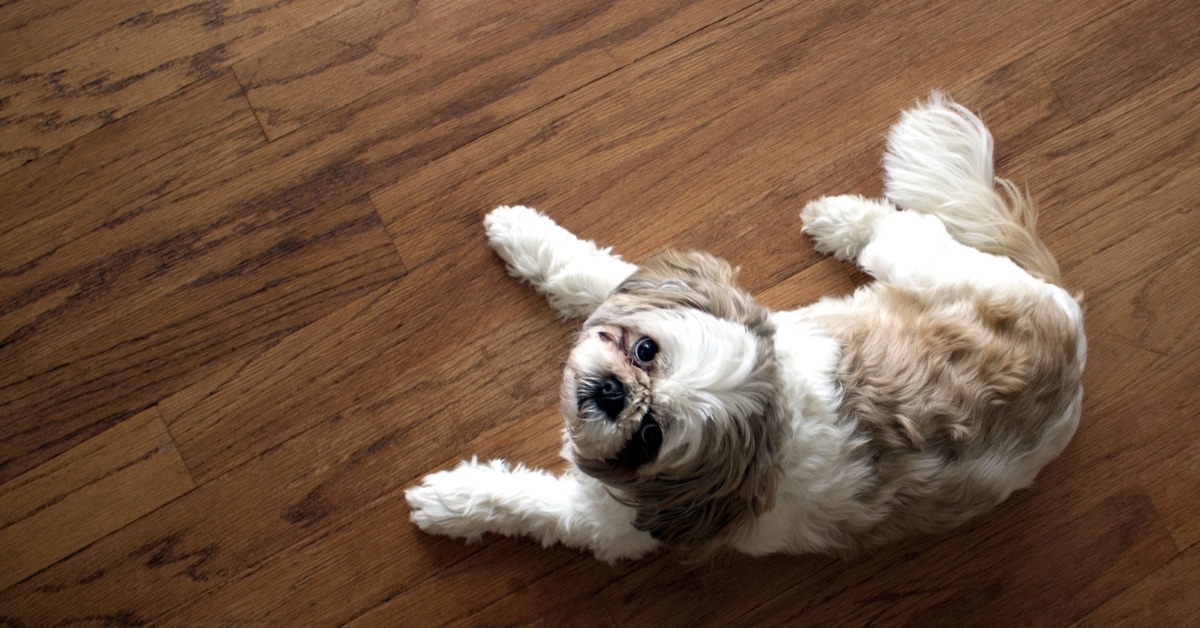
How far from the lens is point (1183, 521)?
1.92 m

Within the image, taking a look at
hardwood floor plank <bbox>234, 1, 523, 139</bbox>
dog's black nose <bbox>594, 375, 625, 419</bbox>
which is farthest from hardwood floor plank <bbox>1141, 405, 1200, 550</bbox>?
hardwood floor plank <bbox>234, 1, 523, 139</bbox>

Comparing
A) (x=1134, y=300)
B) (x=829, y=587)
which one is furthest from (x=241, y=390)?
(x=1134, y=300)

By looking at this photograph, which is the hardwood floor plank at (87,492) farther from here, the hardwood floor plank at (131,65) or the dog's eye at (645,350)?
the dog's eye at (645,350)

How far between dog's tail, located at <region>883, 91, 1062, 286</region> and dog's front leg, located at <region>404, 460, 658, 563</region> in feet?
3.08

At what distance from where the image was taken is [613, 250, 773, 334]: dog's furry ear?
53.4 inches

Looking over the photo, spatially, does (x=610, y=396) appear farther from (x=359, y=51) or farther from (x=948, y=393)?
(x=359, y=51)

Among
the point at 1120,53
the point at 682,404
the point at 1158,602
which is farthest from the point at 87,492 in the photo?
the point at 1120,53

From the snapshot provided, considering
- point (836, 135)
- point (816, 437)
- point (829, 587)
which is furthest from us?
point (836, 135)

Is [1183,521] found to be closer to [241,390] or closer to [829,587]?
[829,587]

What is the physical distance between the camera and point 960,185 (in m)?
1.81

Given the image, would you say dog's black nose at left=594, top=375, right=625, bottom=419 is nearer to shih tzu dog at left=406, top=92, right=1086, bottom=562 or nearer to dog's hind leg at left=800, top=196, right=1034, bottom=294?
shih tzu dog at left=406, top=92, right=1086, bottom=562

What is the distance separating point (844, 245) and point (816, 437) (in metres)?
0.63

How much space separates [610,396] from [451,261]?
0.78m

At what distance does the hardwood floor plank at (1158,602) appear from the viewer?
190 centimetres
